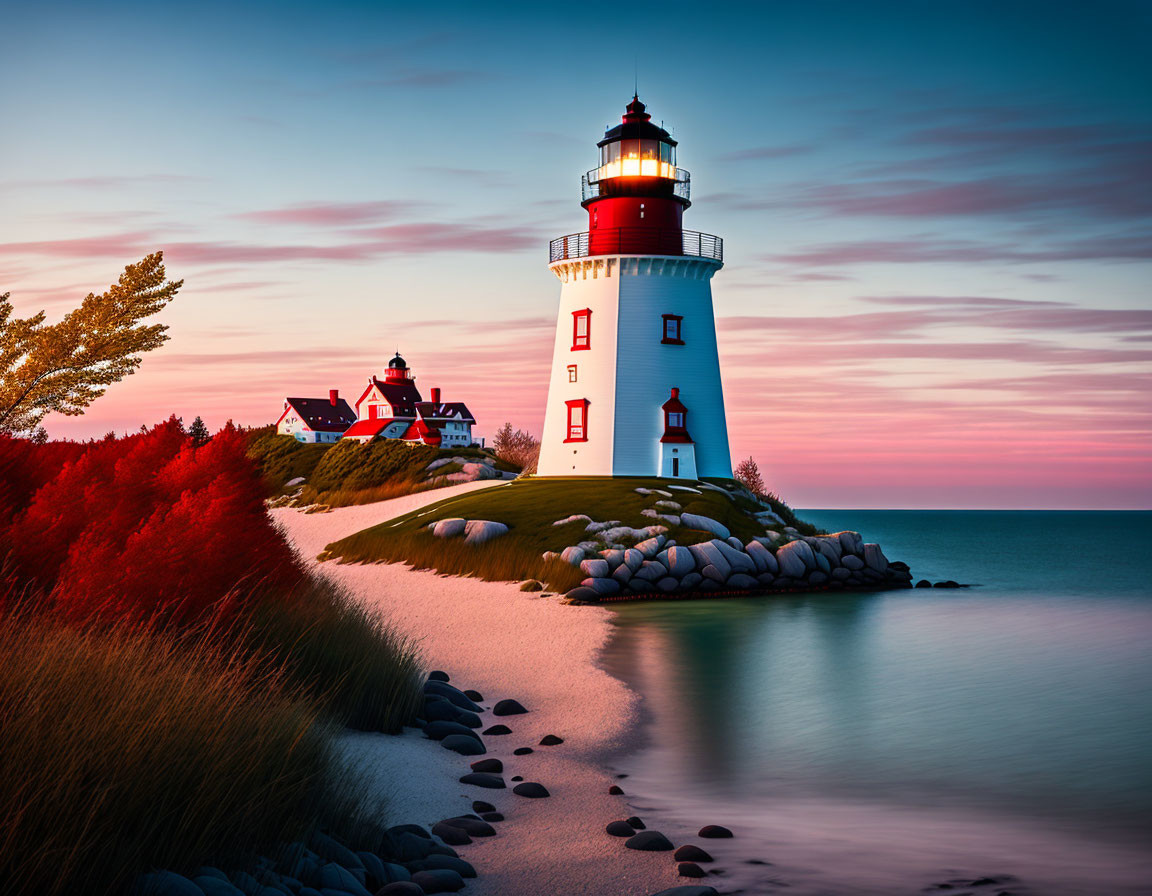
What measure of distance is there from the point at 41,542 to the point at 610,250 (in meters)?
30.8

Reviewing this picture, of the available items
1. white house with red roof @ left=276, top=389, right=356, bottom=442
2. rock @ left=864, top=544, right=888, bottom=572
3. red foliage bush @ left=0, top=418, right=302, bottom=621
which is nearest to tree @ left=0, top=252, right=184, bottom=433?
red foliage bush @ left=0, top=418, right=302, bottom=621

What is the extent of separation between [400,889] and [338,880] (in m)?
0.50

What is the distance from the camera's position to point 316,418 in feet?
314

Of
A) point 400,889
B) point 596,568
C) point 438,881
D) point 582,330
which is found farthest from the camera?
point 582,330

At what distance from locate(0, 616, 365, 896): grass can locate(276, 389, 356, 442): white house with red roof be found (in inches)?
3523

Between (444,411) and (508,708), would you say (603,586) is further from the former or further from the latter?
(444,411)

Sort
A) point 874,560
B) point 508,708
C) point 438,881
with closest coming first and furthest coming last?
1. point 438,881
2. point 508,708
3. point 874,560

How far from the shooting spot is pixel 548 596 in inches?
1052

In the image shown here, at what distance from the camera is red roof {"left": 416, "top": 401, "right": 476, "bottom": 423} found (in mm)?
86625

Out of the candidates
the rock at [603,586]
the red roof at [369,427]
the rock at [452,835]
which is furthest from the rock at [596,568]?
the red roof at [369,427]

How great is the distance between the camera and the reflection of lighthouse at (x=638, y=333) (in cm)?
3909

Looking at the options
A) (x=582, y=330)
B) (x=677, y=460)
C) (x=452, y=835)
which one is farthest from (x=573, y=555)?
(x=452, y=835)

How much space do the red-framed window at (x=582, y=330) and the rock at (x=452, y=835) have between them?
106 feet

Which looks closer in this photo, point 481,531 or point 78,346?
point 78,346
